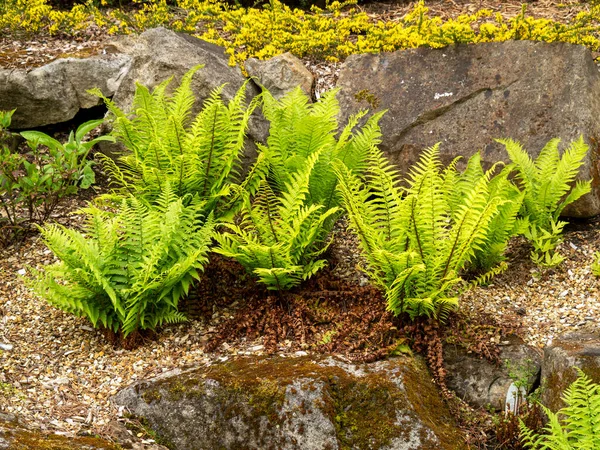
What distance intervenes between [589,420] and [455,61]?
3453mm

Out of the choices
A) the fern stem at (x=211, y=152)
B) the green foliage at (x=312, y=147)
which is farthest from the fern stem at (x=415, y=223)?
the fern stem at (x=211, y=152)

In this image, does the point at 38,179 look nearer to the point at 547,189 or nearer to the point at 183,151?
the point at 183,151

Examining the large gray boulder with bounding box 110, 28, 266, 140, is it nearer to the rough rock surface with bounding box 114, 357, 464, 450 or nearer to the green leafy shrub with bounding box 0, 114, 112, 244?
the green leafy shrub with bounding box 0, 114, 112, 244

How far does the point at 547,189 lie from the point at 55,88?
423cm

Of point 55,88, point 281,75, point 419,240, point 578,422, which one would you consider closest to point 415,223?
point 419,240

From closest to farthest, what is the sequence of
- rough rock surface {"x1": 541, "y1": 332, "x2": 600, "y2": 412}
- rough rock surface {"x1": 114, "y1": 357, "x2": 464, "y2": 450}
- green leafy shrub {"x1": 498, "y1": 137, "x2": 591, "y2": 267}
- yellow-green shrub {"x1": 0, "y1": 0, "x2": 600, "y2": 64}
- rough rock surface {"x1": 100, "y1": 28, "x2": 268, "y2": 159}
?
rough rock surface {"x1": 114, "y1": 357, "x2": 464, "y2": 450} → rough rock surface {"x1": 541, "y1": 332, "x2": 600, "y2": 412} → green leafy shrub {"x1": 498, "y1": 137, "x2": 591, "y2": 267} → rough rock surface {"x1": 100, "y1": 28, "x2": 268, "y2": 159} → yellow-green shrub {"x1": 0, "y1": 0, "x2": 600, "y2": 64}

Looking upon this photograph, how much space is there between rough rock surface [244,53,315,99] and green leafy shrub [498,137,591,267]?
196cm

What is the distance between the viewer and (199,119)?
4836 millimetres

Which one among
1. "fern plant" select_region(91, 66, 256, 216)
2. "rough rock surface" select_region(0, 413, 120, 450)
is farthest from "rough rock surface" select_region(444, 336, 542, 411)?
"rough rock surface" select_region(0, 413, 120, 450)

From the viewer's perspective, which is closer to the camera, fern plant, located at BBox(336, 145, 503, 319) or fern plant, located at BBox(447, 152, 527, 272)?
fern plant, located at BBox(336, 145, 503, 319)

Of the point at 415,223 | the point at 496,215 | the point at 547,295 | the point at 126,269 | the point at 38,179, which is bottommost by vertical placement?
the point at 547,295

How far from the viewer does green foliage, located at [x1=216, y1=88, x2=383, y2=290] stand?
4.29m

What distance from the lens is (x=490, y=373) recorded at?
13.5 ft

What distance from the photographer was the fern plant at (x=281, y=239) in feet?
13.8
